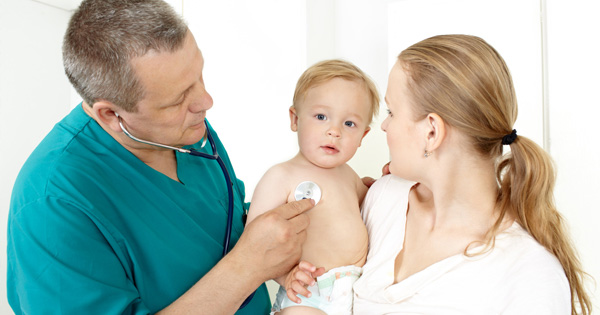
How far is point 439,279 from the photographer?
111cm

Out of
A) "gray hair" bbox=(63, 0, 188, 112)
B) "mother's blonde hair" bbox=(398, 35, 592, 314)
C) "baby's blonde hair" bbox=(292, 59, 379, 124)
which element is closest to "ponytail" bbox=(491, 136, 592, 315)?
"mother's blonde hair" bbox=(398, 35, 592, 314)

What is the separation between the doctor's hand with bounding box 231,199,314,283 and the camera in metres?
1.15

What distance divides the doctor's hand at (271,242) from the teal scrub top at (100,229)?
0.12 meters

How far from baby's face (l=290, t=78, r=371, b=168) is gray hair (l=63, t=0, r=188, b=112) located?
475mm

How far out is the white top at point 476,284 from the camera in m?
0.99

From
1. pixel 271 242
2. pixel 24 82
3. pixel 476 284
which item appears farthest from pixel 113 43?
pixel 24 82

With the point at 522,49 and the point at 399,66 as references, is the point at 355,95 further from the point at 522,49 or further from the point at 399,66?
the point at 522,49

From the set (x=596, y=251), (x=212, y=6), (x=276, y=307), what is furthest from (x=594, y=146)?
(x=212, y=6)

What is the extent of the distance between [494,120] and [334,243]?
0.54 meters

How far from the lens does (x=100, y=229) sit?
103cm

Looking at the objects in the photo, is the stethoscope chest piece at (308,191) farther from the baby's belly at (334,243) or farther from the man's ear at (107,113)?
the man's ear at (107,113)

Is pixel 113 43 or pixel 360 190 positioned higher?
pixel 113 43

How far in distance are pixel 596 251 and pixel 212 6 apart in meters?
2.15

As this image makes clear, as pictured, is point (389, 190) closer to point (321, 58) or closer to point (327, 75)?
point (327, 75)
